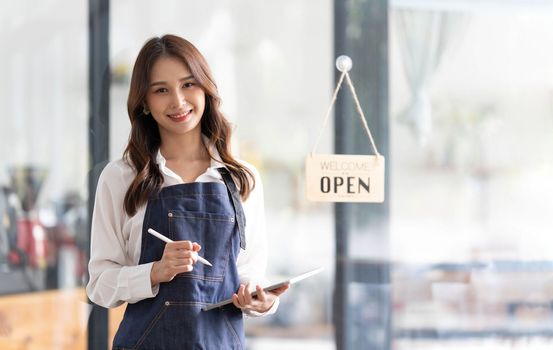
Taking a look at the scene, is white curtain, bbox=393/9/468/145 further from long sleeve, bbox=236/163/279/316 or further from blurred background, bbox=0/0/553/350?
long sleeve, bbox=236/163/279/316

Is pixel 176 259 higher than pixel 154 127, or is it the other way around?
pixel 154 127

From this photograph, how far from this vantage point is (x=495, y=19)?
2873 mm

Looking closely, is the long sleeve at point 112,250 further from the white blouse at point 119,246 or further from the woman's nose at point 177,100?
the woman's nose at point 177,100

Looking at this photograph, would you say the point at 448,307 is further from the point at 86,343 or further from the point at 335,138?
the point at 86,343

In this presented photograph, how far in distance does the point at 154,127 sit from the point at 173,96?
13 centimetres

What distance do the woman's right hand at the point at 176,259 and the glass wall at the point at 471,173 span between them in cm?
109

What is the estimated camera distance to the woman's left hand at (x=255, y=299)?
190 cm

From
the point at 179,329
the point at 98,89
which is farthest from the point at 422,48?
the point at 179,329

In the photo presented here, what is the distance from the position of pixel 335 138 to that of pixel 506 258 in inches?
25.7

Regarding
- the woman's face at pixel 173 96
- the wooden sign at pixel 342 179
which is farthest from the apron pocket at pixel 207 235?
the wooden sign at pixel 342 179

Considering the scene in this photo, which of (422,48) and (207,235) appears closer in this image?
(207,235)

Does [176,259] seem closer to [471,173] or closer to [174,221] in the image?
[174,221]

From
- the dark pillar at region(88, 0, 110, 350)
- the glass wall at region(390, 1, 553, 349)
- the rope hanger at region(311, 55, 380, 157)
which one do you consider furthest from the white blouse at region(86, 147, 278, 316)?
the glass wall at region(390, 1, 553, 349)

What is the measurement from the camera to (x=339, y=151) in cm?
276
